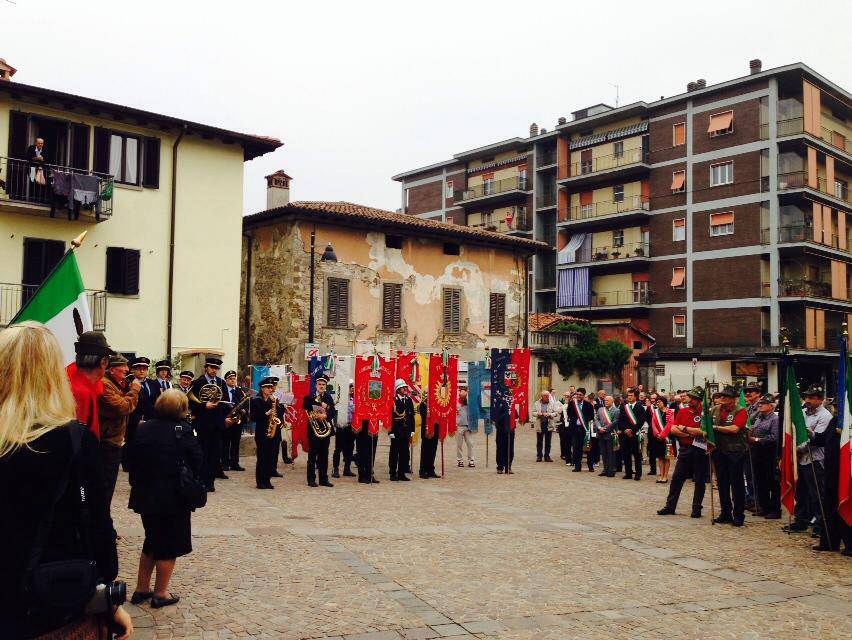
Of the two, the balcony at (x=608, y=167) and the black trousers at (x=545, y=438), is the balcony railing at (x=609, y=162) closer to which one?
the balcony at (x=608, y=167)

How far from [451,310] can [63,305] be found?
2961 cm

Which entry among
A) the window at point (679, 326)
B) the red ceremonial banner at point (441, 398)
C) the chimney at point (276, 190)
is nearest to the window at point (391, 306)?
the chimney at point (276, 190)

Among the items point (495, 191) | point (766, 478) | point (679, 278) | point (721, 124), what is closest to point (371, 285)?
point (766, 478)

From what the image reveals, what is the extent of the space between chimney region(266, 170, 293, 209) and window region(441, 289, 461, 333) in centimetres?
832

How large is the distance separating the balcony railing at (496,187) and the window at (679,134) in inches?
493

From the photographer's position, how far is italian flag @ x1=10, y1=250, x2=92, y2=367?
547 centimetres

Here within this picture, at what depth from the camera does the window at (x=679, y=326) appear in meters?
47.6

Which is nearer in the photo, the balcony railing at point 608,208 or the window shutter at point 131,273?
the window shutter at point 131,273

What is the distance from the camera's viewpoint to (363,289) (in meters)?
32.2

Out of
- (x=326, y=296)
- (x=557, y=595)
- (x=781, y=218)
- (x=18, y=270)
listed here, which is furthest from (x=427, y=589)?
(x=781, y=218)

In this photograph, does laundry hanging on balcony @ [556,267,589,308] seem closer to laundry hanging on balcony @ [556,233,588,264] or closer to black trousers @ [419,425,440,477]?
laundry hanging on balcony @ [556,233,588,264]

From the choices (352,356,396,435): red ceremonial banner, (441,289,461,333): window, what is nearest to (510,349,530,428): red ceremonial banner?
(352,356,396,435): red ceremonial banner

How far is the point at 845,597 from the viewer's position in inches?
298

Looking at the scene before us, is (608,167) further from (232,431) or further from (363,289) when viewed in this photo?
(232,431)
